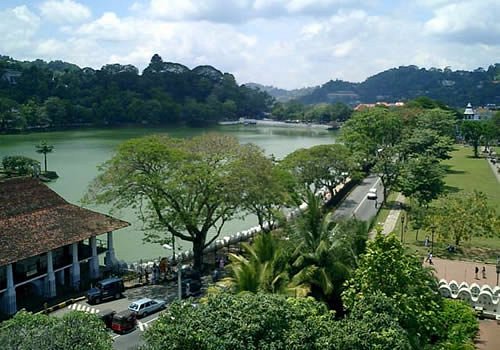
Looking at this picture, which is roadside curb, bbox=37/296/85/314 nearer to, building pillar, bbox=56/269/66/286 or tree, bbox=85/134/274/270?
building pillar, bbox=56/269/66/286

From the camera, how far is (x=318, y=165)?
38.9 meters

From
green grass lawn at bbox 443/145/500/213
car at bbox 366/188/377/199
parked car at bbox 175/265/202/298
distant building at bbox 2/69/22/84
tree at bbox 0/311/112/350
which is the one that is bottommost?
parked car at bbox 175/265/202/298

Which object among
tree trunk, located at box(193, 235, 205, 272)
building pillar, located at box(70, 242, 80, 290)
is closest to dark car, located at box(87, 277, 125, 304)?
building pillar, located at box(70, 242, 80, 290)

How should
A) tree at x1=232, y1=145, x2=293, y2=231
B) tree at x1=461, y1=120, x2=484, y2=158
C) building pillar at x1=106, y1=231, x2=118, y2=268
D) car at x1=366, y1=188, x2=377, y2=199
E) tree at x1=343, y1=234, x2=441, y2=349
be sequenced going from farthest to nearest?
tree at x1=461, y1=120, x2=484, y2=158, car at x1=366, y1=188, x2=377, y2=199, building pillar at x1=106, y1=231, x2=118, y2=268, tree at x1=232, y1=145, x2=293, y2=231, tree at x1=343, y1=234, x2=441, y2=349

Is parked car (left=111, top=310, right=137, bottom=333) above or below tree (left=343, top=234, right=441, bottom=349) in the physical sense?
below

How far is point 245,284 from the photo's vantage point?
14.8 metres

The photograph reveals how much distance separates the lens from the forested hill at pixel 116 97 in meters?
110

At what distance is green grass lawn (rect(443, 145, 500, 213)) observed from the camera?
147ft

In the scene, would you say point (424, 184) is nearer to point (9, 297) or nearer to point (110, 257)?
point (110, 257)

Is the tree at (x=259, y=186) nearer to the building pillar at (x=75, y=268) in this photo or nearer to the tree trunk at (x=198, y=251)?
the tree trunk at (x=198, y=251)

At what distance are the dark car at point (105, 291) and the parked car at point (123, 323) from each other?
111 inches

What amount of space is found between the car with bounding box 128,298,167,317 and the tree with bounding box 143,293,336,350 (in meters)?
10.6

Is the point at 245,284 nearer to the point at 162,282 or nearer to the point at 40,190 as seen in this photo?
the point at 162,282

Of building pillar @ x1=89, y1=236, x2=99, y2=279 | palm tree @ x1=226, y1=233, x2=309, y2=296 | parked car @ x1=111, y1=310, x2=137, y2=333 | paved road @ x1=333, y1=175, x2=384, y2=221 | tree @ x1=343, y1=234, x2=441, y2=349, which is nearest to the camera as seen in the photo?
tree @ x1=343, y1=234, x2=441, y2=349
